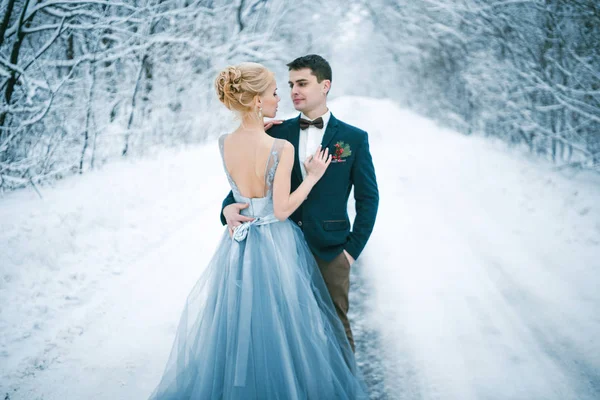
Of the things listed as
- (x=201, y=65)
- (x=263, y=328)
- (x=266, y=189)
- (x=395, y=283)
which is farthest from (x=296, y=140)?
(x=201, y=65)

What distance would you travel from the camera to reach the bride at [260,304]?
227 centimetres

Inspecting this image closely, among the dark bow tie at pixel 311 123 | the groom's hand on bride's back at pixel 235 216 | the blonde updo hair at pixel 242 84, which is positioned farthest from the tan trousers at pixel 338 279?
the blonde updo hair at pixel 242 84

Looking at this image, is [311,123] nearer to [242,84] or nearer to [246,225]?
[242,84]

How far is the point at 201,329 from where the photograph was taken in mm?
2477

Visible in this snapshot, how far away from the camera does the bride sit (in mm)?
2270

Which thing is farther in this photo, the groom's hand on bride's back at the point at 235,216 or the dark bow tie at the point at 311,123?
the dark bow tie at the point at 311,123

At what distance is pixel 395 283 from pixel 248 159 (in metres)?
2.66

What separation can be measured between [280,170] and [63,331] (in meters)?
2.73

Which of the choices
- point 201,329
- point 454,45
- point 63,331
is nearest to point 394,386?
point 201,329

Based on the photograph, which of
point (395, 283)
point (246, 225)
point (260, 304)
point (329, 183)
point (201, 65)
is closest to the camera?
point (260, 304)

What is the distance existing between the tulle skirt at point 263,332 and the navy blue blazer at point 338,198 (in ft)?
0.37

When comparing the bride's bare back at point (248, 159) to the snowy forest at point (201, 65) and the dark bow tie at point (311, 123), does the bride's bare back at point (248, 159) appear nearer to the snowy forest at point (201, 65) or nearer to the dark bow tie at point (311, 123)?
the dark bow tie at point (311, 123)

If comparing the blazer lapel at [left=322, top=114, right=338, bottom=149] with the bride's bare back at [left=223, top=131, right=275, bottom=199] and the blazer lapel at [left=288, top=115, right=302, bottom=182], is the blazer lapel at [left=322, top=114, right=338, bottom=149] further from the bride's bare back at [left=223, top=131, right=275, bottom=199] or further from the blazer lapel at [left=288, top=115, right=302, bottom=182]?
the bride's bare back at [left=223, top=131, right=275, bottom=199]

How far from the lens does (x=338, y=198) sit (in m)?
2.65
